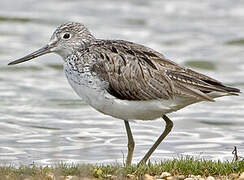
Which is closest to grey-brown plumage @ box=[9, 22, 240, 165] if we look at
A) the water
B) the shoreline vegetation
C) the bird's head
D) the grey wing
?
the grey wing

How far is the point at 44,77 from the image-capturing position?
18.1 metres

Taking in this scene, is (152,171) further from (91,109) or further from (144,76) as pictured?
(91,109)

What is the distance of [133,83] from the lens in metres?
10.2

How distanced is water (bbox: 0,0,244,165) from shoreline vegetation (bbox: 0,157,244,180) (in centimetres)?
24

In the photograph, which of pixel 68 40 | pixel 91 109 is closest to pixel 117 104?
pixel 68 40

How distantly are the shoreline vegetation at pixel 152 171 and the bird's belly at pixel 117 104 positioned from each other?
70cm

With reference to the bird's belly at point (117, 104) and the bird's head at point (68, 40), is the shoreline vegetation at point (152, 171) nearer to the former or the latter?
the bird's belly at point (117, 104)

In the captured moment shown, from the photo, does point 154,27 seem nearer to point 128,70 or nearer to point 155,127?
point 155,127

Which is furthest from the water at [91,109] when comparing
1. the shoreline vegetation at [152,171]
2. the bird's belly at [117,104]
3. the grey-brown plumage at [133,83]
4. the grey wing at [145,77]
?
the grey wing at [145,77]

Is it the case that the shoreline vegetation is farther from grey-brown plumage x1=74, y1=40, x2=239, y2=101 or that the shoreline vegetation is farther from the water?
grey-brown plumage x1=74, y1=40, x2=239, y2=101

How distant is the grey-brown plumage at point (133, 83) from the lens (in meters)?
9.97

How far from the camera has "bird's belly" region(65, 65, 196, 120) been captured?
994 centimetres

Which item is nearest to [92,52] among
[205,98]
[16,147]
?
[205,98]

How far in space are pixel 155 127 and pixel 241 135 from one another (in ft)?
5.27
